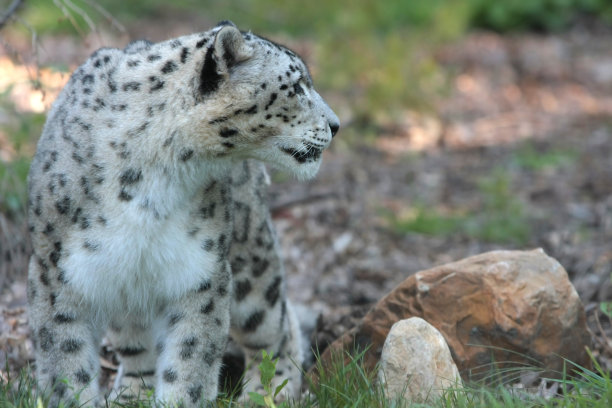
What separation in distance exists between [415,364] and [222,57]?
186cm


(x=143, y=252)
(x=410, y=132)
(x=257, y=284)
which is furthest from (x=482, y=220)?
(x=143, y=252)

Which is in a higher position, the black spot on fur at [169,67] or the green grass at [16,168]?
the black spot on fur at [169,67]

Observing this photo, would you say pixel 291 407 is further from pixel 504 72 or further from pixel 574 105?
pixel 504 72

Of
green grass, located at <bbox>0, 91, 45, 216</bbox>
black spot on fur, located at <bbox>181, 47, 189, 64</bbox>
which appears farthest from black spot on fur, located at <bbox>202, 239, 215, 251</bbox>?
green grass, located at <bbox>0, 91, 45, 216</bbox>

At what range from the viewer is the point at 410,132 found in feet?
39.3

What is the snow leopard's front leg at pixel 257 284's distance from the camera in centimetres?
514

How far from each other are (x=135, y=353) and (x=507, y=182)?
564 centimetres

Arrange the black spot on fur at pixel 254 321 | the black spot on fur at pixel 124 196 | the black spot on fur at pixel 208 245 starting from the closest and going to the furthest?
the black spot on fur at pixel 124 196, the black spot on fur at pixel 208 245, the black spot on fur at pixel 254 321

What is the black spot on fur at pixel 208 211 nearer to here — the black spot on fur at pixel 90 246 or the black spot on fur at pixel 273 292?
the black spot on fur at pixel 90 246

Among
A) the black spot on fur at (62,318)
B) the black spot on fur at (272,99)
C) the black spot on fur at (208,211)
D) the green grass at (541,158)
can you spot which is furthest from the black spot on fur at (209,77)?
the green grass at (541,158)

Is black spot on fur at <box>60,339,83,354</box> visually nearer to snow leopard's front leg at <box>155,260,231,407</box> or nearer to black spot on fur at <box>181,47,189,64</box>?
snow leopard's front leg at <box>155,260,231,407</box>

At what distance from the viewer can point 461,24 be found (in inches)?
613

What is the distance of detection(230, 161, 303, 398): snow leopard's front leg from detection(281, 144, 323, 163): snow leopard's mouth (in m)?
0.69

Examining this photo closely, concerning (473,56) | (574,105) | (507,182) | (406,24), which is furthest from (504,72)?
(507,182)
